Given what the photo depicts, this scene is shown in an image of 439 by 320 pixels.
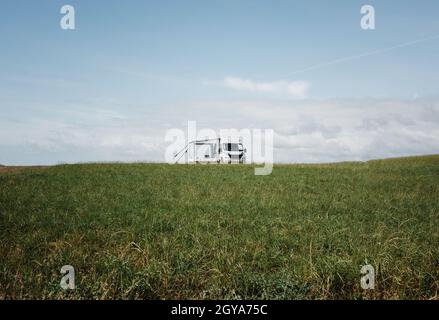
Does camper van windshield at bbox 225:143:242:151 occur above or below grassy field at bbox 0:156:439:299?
above

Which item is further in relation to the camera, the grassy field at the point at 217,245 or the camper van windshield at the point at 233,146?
the camper van windshield at the point at 233,146

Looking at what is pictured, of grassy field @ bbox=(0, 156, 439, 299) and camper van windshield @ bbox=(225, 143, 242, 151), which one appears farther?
camper van windshield @ bbox=(225, 143, 242, 151)

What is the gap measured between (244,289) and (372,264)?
2.53 meters

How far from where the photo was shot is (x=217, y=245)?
7.78 m

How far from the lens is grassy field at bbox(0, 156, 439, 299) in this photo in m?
5.50

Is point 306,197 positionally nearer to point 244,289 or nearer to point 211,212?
point 211,212

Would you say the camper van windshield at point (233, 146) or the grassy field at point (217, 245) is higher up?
the camper van windshield at point (233, 146)

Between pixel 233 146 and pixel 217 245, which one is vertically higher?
pixel 233 146

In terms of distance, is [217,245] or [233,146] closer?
[217,245]

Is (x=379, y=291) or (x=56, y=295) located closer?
(x=56, y=295)

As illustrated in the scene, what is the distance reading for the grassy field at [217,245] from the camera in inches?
217
